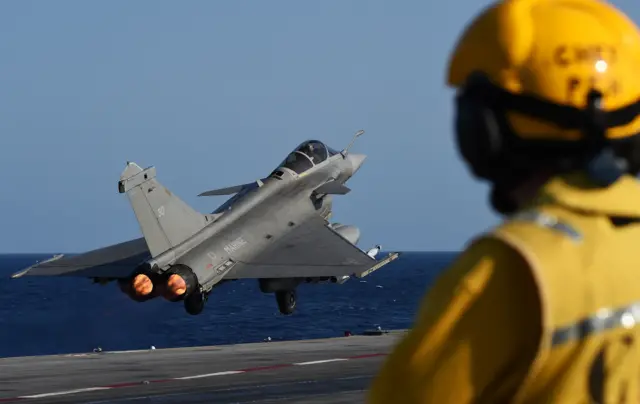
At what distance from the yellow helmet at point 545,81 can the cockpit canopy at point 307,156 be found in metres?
36.5

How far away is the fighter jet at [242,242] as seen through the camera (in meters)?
35.0

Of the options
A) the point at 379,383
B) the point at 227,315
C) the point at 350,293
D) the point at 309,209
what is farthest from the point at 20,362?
the point at 350,293

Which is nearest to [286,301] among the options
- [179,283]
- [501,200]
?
[179,283]

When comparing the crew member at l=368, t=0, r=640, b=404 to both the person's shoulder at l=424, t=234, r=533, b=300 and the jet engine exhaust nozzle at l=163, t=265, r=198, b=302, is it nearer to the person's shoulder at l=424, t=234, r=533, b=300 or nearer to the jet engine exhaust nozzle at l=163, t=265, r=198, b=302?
the person's shoulder at l=424, t=234, r=533, b=300

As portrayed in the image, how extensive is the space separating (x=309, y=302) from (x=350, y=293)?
3018cm

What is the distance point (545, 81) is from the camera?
9.13ft

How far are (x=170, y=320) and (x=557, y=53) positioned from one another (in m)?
108

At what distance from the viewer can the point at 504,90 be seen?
285 cm

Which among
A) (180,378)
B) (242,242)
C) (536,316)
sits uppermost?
(536,316)

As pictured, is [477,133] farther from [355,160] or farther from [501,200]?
[355,160]

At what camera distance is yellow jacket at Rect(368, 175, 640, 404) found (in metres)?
2.59

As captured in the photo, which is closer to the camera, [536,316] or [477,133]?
[536,316]

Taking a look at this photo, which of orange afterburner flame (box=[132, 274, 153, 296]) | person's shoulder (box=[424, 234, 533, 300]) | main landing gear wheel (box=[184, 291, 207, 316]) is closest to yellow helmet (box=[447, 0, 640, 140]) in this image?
person's shoulder (box=[424, 234, 533, 300])

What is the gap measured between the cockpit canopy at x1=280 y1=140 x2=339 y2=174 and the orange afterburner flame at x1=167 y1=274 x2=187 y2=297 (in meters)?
7.18
